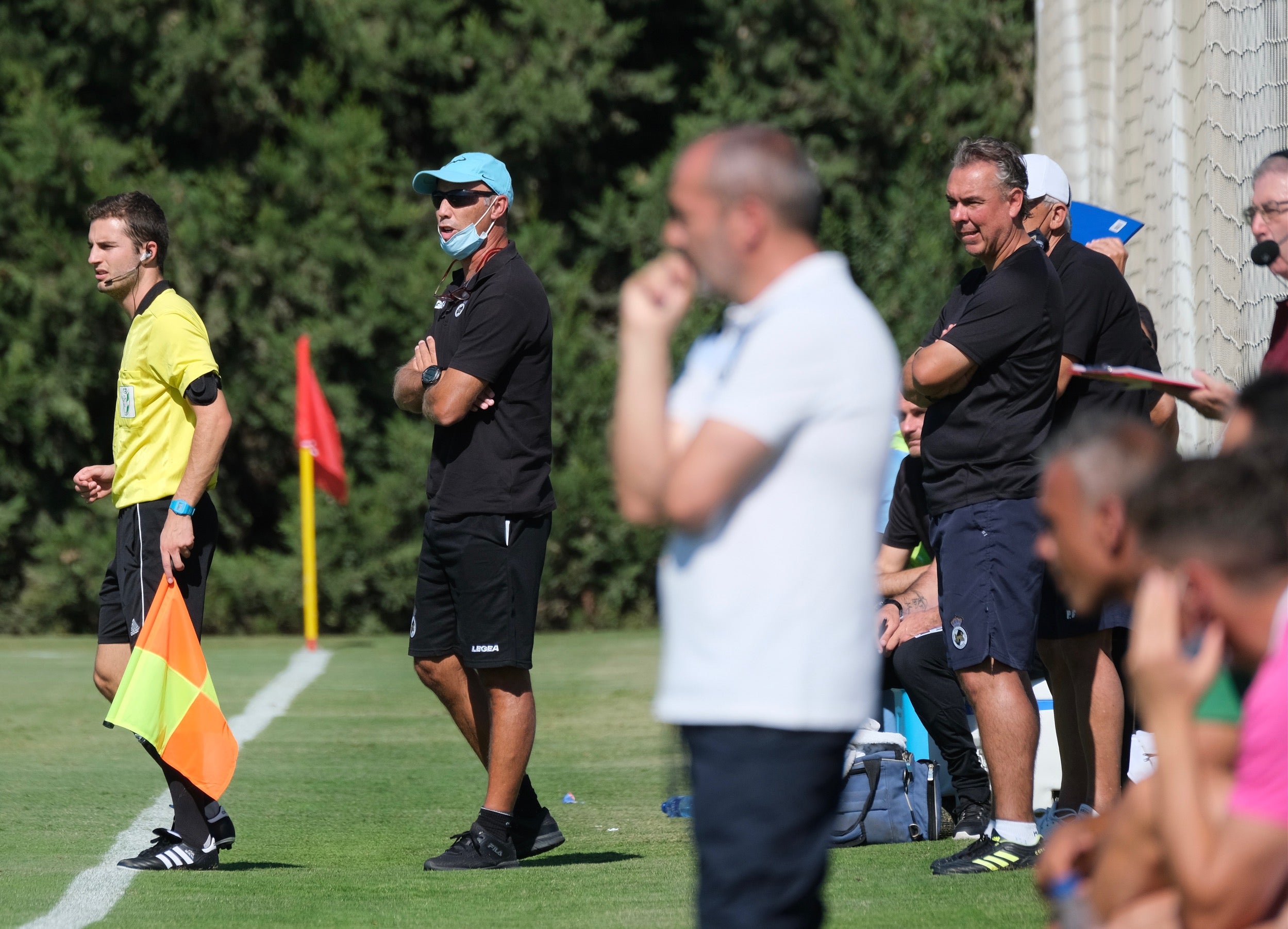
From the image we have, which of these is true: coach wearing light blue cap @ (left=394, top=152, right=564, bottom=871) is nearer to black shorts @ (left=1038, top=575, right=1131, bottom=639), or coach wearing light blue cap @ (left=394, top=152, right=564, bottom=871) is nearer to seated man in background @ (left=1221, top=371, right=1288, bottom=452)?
black shorts @ (left=1038, top=575, right=1131, bottom=639)

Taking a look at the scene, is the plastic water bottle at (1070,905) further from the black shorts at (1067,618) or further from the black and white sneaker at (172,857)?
the black and white sneaker at (172,857)

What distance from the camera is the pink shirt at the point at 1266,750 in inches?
92.6

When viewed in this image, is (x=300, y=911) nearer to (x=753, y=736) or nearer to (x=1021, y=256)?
(x=753, y=736)

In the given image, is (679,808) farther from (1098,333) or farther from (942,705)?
(1098,333)

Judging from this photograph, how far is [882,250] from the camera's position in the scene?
17.1 metres

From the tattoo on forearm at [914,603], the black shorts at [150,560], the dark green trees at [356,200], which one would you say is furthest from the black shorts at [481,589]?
the dark green trees at [356,200]

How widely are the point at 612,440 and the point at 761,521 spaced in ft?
0.94

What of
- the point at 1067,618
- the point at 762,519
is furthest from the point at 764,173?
the point at 1067,618

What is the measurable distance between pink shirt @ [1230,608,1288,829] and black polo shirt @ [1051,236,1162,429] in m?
3.22

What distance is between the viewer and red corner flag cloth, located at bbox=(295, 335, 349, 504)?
1450 centimetres

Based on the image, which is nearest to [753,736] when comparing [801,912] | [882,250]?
[801,912]

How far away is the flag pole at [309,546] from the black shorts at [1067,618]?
31.8ft

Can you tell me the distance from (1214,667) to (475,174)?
3686mm

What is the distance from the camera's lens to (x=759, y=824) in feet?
8.70
